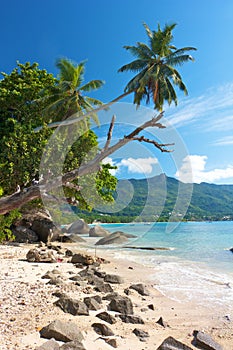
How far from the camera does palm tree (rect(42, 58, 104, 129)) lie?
20.1 m

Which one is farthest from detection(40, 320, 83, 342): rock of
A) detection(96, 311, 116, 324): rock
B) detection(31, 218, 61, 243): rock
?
detection(31, 218, 61, 243): rock

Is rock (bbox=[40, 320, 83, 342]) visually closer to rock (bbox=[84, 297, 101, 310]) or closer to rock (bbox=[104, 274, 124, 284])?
rock (bbox=[84, 297, 101, 310])

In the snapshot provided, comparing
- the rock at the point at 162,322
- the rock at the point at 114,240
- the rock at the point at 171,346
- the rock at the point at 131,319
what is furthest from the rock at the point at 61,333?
the rock at the point at 114,240

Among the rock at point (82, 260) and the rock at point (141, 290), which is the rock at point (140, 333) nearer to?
the rock at point (141, 290)

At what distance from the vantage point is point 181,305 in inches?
292

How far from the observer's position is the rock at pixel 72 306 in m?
5.45

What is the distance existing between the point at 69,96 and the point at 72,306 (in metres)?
17.8

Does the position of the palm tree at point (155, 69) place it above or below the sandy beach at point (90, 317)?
above

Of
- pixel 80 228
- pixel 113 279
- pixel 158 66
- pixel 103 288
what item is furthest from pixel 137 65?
pixel 80 228

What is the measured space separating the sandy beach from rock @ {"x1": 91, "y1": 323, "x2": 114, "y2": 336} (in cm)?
7

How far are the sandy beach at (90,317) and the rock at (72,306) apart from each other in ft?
0.29

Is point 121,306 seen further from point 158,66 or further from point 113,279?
point 158,66

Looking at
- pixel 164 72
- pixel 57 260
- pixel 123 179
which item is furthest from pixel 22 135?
pixel 164 72

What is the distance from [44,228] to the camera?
22.8 m
